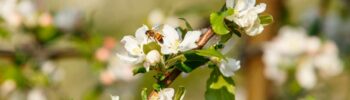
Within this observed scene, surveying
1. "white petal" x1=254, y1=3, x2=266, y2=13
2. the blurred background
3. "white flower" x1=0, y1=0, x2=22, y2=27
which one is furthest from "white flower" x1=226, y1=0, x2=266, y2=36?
"white flower" x1=0, y1=0, x2=22, y2=27

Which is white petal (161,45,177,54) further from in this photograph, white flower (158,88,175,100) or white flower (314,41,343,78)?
white flower (314,41,343,78)

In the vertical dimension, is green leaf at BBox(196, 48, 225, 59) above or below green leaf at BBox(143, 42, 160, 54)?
below

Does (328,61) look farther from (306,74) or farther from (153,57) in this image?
(153,57)

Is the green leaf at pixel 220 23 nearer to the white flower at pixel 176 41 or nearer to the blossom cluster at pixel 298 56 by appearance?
the white flower at pixel 176 41

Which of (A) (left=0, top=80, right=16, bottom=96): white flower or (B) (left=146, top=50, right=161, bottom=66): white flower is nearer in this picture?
(B) (left=146, top=50, right=161, bottom=66): white flower

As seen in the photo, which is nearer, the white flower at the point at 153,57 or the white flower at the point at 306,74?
the white flower at the point at 153,57

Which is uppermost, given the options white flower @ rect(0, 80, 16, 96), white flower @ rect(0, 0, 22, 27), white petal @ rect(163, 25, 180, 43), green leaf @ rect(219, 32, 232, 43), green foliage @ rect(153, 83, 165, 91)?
white flower @ rect(0, 0, 22, 27)

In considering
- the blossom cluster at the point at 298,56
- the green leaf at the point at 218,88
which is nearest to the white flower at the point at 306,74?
the blossom cluster at the point at 298,56

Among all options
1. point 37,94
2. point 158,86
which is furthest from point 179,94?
point 37,94
